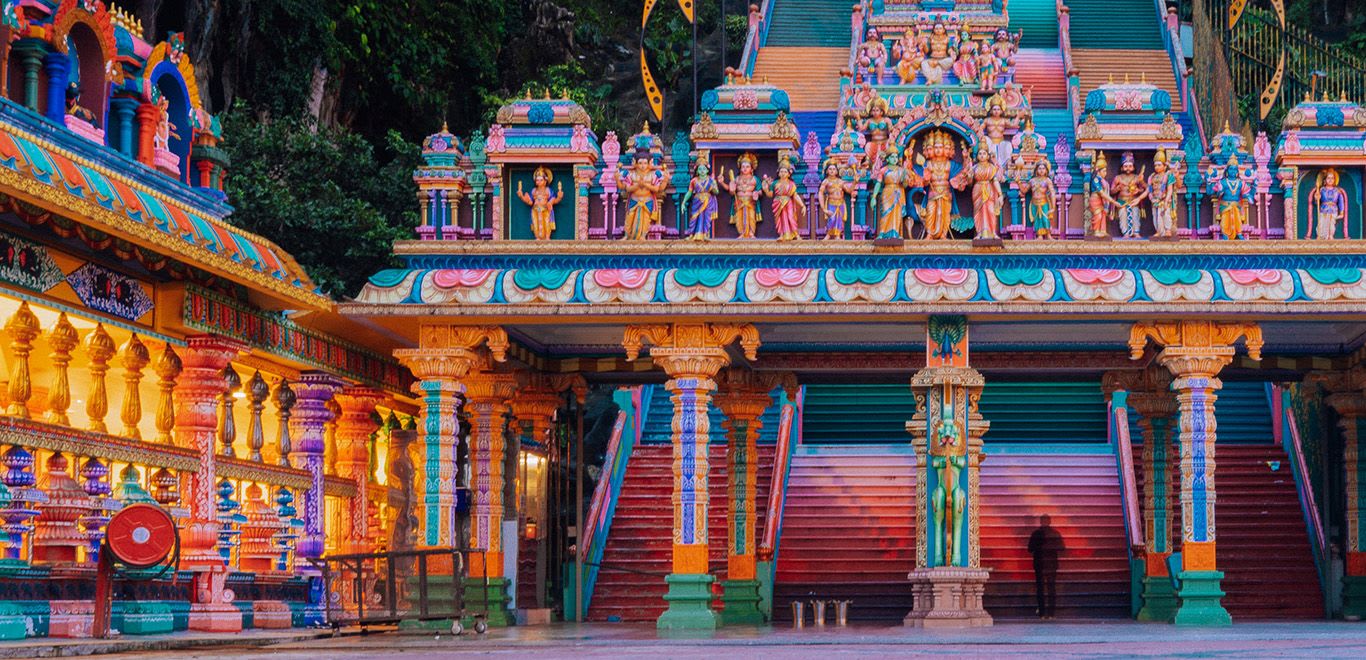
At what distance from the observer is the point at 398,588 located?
76.5 feet

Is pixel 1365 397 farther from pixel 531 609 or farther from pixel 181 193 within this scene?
pixel 181 193

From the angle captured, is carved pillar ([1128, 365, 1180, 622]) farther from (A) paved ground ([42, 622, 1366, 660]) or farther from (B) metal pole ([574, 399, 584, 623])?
(B) metal pole ([574, 399, 584, 623])

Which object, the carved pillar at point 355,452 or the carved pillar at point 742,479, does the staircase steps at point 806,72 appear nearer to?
the carved pillar at point 742,479

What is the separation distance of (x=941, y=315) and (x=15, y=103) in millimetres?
9523

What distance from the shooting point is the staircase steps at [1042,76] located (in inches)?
1501

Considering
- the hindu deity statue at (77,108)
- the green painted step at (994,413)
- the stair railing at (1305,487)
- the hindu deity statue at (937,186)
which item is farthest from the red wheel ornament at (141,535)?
the green painted step at (994,413)

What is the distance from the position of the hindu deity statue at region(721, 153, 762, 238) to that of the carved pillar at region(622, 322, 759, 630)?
3.48 ft

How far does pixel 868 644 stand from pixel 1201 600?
5373 millimetres

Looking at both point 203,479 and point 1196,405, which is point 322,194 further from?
point 1196,405

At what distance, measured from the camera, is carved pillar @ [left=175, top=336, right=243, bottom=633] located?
61.8 feet

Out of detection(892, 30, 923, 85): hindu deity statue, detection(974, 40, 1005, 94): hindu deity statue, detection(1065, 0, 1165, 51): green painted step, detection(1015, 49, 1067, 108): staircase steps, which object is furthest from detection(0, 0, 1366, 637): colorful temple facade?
detection(1065, 0, 1165, 51): green painted step

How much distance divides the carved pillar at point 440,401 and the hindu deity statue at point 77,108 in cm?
462

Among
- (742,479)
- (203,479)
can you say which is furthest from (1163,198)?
(203,479)

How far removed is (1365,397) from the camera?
23.3 meters
